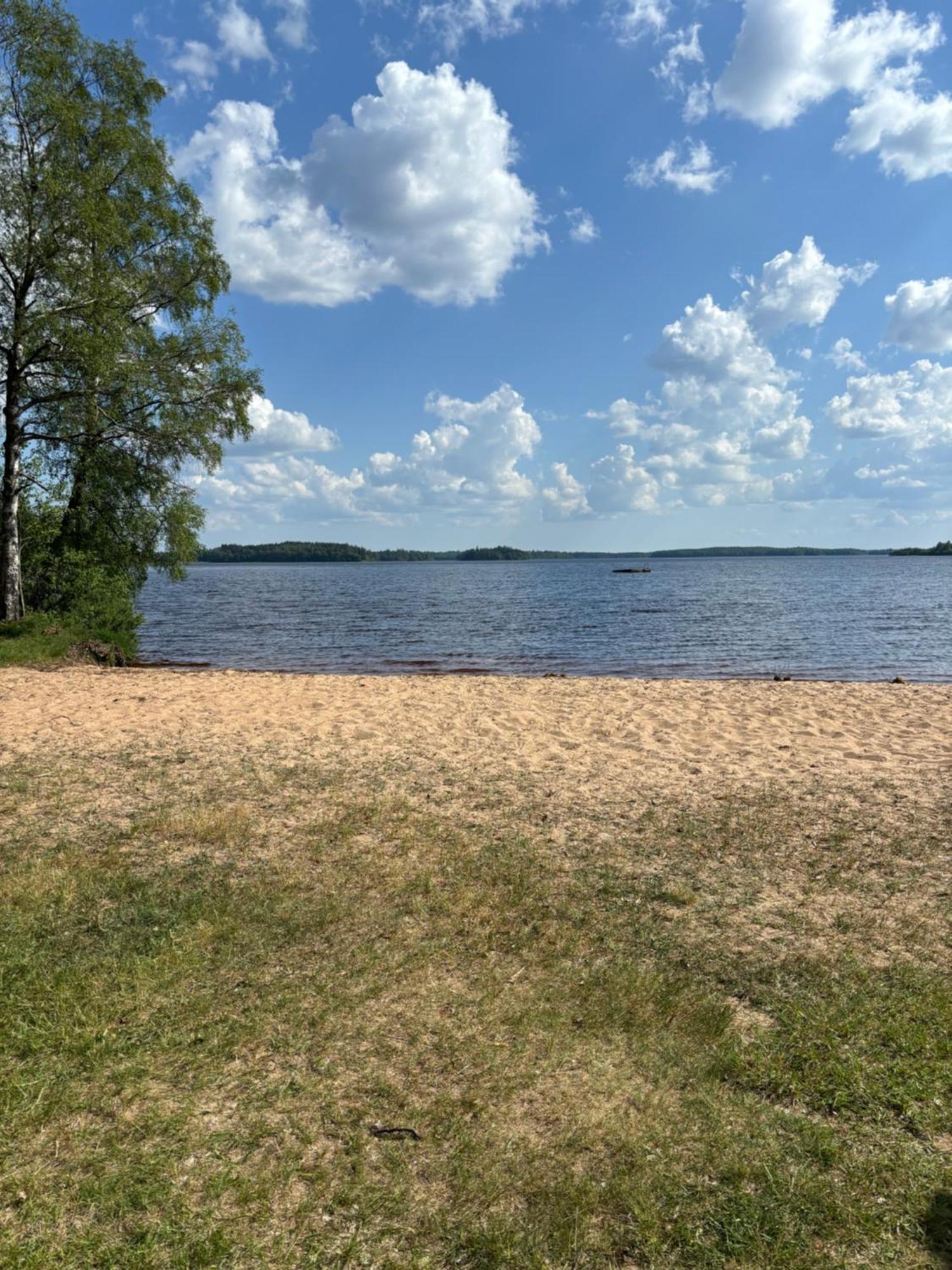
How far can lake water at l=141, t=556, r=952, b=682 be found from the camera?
25.7 metres

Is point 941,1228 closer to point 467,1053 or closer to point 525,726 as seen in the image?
point 467,1053

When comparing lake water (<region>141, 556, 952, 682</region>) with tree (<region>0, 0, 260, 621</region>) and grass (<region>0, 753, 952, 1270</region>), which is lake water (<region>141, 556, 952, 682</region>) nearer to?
tree (<region>0, 0, 260, 621</region>)

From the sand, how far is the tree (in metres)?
6.06

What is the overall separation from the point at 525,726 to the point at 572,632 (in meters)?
24.7

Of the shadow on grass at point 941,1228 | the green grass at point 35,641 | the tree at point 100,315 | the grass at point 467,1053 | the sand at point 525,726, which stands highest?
the tree at point 100,315

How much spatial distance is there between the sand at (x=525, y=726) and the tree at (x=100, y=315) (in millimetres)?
6064

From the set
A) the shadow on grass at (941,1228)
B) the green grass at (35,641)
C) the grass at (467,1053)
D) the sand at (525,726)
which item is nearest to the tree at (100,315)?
the green grass at (35,641)

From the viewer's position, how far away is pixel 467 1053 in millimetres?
3883

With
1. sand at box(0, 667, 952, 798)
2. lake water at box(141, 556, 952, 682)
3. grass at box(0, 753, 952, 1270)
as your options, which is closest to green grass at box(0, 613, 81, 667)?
sand at box(0, 667, 952, 798)

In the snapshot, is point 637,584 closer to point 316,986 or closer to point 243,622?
point 243,622

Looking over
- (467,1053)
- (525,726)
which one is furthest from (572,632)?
(467,1053)

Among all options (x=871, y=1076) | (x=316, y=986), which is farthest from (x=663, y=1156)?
(x=316, y=986)

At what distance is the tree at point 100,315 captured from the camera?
1794 cm

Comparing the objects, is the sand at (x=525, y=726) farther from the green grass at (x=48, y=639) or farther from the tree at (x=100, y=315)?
the tree at (x=100, y=315)
